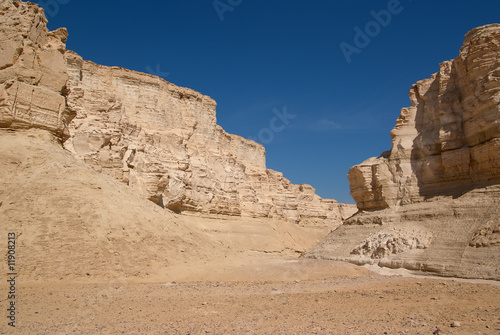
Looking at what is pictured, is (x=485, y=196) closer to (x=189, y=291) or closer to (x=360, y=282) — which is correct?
(x=360, y=282)

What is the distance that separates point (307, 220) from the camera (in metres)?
50.5

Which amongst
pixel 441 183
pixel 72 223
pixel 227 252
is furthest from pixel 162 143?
pixel 441 183

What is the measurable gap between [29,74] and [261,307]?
42.9ft

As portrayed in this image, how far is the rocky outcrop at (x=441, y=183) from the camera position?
12.3 meters

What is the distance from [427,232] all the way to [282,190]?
3513 centimetres

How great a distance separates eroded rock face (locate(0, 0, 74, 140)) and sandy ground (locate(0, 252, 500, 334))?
24.5 feet

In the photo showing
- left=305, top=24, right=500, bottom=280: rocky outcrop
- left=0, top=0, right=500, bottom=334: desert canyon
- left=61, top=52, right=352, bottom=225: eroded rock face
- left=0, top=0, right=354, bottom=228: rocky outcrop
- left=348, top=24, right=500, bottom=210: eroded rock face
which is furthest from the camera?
left=61, top=52, right=352, bottom=225: eroded rock face

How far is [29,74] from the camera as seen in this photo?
47.7 ft

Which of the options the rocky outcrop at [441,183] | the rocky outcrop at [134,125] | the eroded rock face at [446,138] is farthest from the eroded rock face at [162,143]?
the eroded rock face at [446,138]

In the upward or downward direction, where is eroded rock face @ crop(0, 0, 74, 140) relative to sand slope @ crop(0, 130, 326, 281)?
upward

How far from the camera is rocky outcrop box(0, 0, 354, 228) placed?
48.2ft

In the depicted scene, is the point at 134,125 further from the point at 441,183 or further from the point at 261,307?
the point at 261,307

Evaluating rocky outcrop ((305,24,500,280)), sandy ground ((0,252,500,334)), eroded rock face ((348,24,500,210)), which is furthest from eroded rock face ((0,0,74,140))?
eroded rock face ((348,24,500,210))

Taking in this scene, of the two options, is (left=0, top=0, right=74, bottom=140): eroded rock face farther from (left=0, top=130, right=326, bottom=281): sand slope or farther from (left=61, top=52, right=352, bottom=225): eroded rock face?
(left=61, top=52, right=352, bottom=225): eroded rock face
